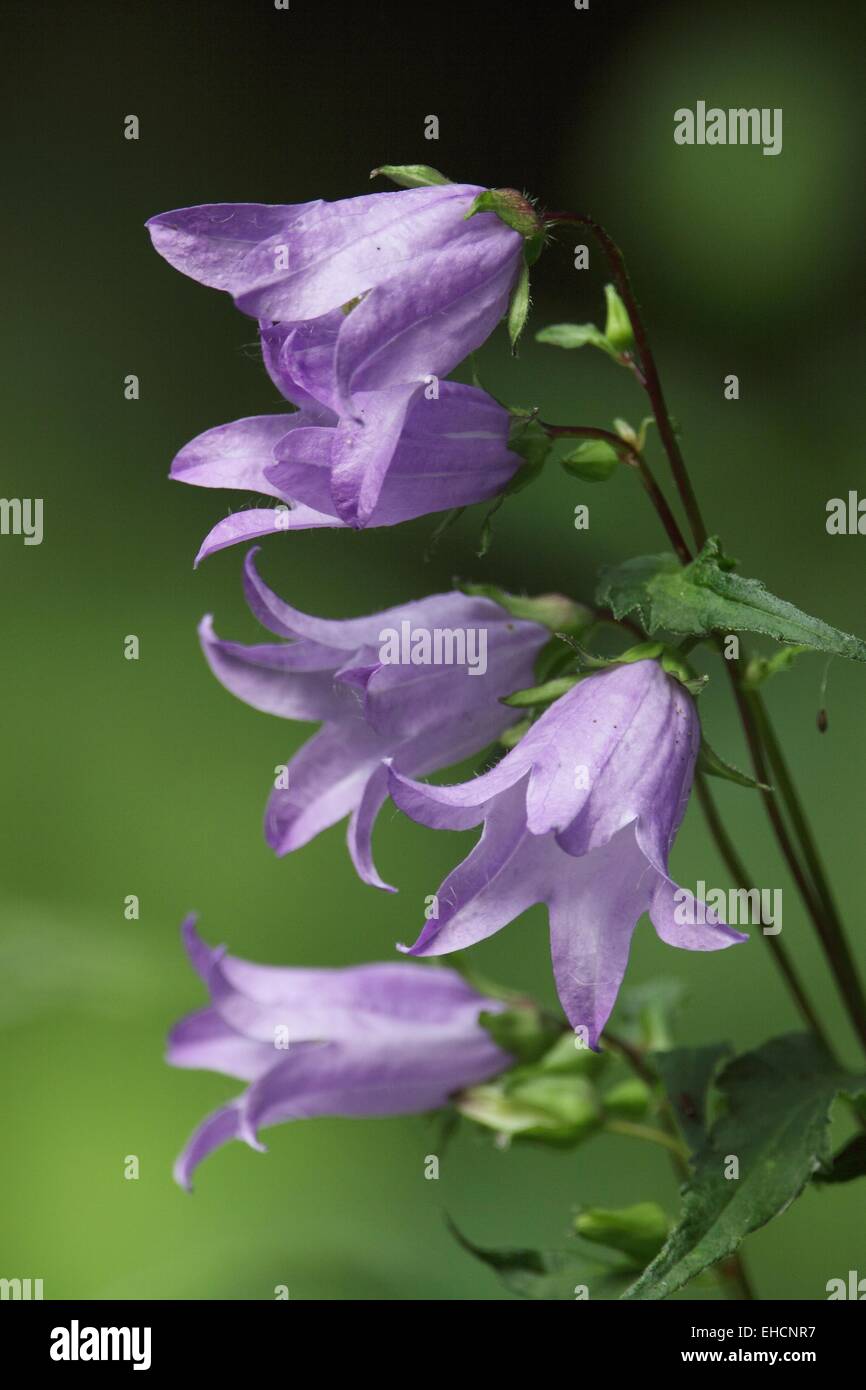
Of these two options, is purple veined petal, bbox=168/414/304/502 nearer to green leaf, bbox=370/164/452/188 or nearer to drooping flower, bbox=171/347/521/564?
drooping flower, bbox=171/347/521/564

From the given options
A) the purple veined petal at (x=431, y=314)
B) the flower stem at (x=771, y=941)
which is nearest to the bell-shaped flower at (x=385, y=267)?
the purple veined petal at (x=431, y=314)

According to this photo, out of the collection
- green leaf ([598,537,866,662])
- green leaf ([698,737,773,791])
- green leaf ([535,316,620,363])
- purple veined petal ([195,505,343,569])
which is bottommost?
green leaf ([698,737,773,791])

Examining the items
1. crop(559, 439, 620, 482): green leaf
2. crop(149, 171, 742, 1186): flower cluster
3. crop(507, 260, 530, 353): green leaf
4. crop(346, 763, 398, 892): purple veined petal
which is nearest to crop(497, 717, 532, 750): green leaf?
crop(149, 171, 742, 1186): flower cluster

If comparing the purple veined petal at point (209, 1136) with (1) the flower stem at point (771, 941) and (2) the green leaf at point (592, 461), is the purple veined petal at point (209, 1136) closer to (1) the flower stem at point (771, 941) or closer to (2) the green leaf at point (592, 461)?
(1) the flower stem at point (771, 941)

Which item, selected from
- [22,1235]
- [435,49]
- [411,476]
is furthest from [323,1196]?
[435,49]

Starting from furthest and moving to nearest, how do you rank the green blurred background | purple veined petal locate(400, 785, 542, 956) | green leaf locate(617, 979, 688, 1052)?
the green blurred background → green leaf locate(617, 979, 688, 1052) → purple veined petal locate(400, 785, 542, 956)

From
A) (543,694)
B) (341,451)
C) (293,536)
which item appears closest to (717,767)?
(543,694)

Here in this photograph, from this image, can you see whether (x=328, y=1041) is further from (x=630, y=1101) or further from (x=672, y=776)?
(x=672, y=776)
